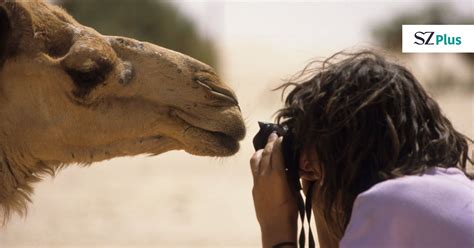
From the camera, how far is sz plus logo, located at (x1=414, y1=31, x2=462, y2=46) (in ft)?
27.0

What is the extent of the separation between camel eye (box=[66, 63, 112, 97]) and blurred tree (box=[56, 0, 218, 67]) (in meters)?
23.4

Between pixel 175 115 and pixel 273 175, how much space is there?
1.06 m

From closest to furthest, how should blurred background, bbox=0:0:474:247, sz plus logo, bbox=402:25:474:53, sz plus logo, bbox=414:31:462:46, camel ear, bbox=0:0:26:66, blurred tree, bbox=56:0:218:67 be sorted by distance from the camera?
camel ear, bbox=0:0:26:66, sz plus logo, bbox=402:25:474:53, sz plus logo, bbox=414:31:462:46, blurred background, bbox=0:0:474:247, blurred tree, bbox=56:0:218:67

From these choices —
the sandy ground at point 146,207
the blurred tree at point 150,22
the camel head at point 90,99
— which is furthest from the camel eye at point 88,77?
the blurred tree at point 150,22

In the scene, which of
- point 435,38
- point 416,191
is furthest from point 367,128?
point 435,38

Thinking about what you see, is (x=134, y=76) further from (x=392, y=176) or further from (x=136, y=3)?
(x=136, y=3)

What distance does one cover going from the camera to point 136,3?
1238 inches

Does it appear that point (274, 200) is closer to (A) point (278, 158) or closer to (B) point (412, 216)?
(A) point (278, 158)

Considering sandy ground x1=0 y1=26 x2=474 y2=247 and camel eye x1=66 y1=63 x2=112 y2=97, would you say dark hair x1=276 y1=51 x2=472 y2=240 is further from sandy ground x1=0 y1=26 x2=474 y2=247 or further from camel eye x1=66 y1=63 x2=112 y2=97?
sandy ground x1=0 y1=26 x2=474 y2=247

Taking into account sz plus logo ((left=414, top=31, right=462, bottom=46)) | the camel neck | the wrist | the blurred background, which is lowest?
the blurred background

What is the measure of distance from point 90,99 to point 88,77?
9 centimetres

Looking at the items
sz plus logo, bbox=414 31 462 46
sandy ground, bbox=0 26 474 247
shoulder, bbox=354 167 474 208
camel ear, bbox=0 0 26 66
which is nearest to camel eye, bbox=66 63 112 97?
camel ear, bbox=0 0 26 66

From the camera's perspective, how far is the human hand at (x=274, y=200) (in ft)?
9.55

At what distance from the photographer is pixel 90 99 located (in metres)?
3.80
